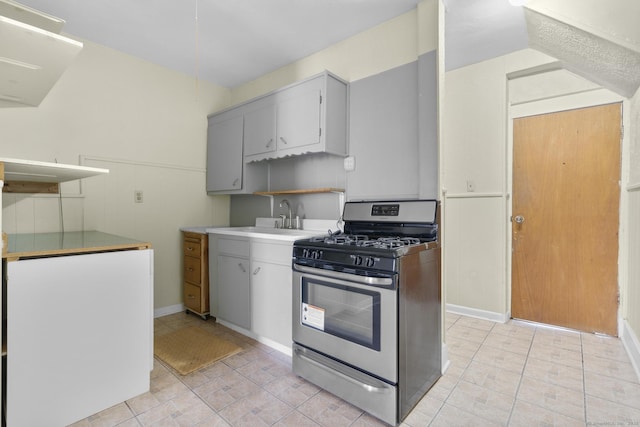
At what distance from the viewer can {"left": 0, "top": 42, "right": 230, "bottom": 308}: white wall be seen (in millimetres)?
2492

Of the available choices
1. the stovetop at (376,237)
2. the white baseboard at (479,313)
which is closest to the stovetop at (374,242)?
the stovetop at (376,237)

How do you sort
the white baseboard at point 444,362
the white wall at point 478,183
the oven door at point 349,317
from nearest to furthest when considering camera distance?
1. the oven door at point 349,317
2. the white baseboard at point 444,362
3. the white wall at point 478,183

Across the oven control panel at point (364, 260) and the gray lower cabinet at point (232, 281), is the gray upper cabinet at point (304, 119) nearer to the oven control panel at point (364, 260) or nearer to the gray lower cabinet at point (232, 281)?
the gray lower cabinet at point (232, 281)

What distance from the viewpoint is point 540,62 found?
271 cm

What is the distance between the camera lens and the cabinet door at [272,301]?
7.45ft

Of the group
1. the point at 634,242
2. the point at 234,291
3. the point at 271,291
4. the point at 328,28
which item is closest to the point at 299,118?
the point at 328,28

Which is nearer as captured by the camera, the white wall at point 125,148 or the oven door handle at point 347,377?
the oven door handle at point 347,377

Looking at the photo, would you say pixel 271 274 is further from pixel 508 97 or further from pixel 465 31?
pixel 508 97

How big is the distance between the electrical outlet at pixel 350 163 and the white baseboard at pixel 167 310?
2.29 meters

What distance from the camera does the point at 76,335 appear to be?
160 cm

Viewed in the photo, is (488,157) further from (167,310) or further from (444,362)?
(167,310)

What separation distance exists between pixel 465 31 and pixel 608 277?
7.70ft

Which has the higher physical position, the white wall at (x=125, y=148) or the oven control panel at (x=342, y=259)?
the white wall at (x=125, y=148)

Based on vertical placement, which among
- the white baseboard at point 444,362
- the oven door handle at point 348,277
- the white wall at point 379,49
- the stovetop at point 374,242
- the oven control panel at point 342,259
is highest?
the white wall at point 379,49
